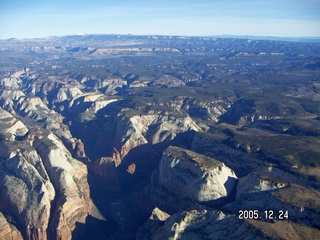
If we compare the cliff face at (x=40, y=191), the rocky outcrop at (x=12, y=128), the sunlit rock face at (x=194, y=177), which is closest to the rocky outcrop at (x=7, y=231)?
the cliff face at (x=40, y=191)

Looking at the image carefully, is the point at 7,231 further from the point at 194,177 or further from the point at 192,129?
the point at 192,129

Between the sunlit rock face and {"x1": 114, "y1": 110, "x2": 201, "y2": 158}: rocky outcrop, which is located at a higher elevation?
the sunlit rock face

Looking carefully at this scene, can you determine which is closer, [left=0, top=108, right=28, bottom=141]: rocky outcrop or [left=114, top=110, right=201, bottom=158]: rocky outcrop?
[left=0, top=108, right=28, bottom=141]: rocky outcrop

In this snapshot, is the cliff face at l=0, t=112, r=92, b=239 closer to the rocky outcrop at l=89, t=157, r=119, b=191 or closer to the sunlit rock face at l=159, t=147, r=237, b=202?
the rocky outcrop at l=89, t=157, r=119, b=191

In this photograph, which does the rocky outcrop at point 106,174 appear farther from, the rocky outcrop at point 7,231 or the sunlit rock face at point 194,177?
the rocky outcrop at point 7,231

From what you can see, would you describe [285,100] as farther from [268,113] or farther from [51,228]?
[51,228]

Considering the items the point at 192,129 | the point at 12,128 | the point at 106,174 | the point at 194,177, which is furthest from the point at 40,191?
the point at 192,129

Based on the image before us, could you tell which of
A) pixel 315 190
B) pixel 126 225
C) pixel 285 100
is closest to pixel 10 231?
pixel 126 225

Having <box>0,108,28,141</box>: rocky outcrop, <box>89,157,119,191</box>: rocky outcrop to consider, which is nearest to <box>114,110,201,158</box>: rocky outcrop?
<box>89,157,119,191</box>: rocky outcrop

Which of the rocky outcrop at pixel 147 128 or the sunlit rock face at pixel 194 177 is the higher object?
the sunlit rock face at pixel 194 177
